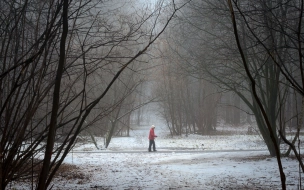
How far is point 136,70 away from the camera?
547 inches

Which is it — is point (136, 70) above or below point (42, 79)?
above

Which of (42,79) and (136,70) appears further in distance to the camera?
(136,70)

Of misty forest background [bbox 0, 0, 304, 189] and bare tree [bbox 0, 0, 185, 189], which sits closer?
bare tree [bbox 0, 0, 185, 189]

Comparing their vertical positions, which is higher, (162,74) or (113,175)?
(162,74)

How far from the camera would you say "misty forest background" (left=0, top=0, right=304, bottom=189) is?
1.74 metres

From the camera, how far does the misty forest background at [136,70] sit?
68.4 inches

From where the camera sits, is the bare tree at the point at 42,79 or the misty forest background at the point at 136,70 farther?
the misty forest background at the point at 136,70

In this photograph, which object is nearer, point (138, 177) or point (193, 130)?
point (138, 177)

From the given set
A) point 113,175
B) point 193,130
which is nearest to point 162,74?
point 193,130

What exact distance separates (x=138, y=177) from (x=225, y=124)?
32646 mm

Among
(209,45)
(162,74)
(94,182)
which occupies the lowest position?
(94,182)

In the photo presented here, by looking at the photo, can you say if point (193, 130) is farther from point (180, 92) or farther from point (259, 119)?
point (259, 119)

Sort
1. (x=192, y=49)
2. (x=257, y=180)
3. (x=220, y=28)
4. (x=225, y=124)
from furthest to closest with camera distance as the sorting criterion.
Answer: (x=225, y=124) → (x=192, y=49) → (x=220, y=28) → (x=257, y=180)

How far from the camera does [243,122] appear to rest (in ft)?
138
